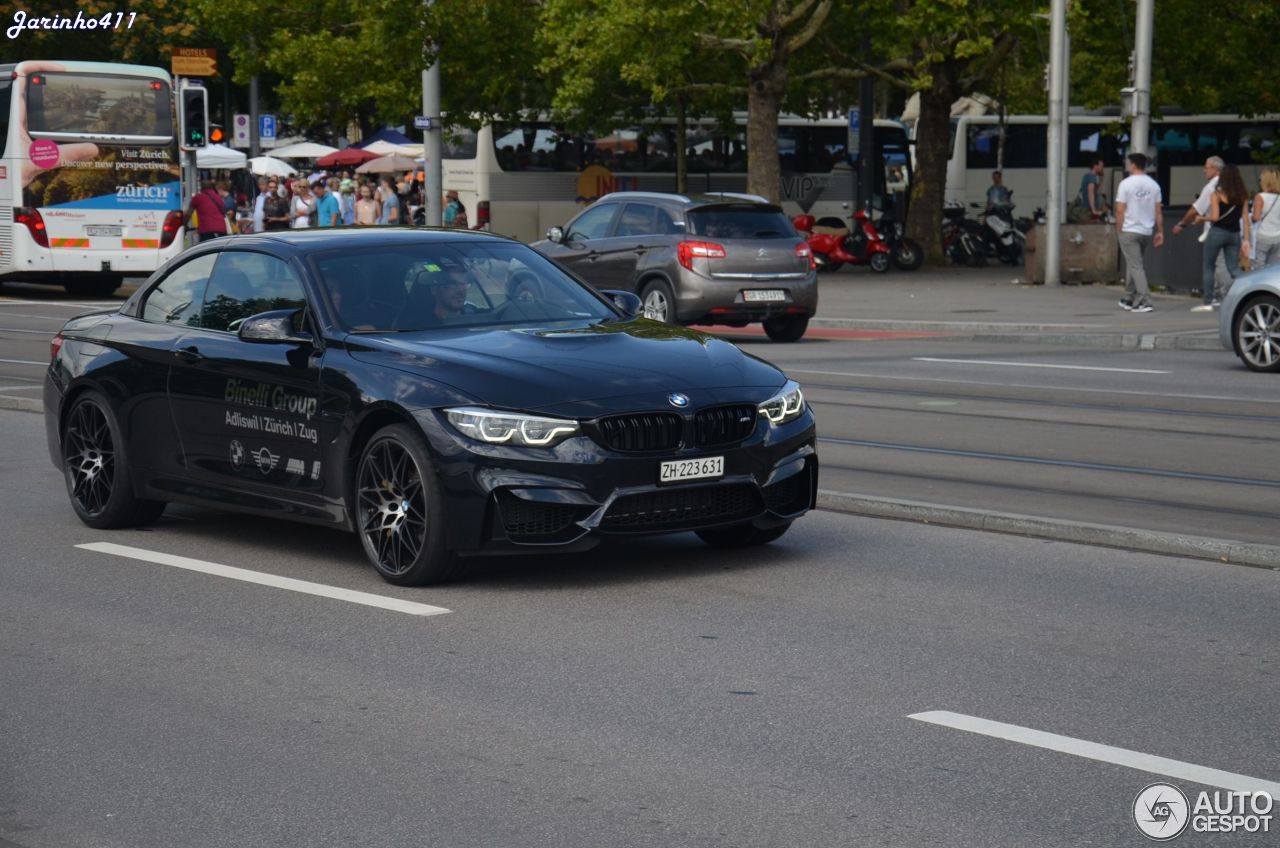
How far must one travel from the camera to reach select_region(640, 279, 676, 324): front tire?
22.0 meters

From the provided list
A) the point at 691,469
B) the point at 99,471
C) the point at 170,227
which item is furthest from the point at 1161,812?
the point at 170,227

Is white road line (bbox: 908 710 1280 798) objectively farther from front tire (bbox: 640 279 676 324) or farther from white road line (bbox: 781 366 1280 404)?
front tire (bbox: 640 279 676 324)

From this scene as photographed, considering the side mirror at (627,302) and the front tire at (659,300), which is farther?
the front tire at (659,300)

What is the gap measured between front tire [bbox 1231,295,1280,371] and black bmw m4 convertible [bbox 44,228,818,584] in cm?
928

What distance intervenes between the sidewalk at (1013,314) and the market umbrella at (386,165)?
19.6 m

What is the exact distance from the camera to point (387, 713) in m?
6.09

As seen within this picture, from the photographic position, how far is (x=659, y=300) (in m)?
22.3

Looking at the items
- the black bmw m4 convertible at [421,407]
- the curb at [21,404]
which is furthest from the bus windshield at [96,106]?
the black bmw m4 convertible at [421,407]

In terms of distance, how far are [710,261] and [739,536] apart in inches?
517

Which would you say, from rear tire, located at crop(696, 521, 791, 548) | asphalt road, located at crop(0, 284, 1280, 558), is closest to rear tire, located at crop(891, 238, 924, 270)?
asphalt road, located at crop(0, 284, 1280, 558)

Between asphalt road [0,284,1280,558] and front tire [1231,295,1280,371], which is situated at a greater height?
front tire [1231,295,1280,371]

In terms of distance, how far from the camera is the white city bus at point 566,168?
44.8 m

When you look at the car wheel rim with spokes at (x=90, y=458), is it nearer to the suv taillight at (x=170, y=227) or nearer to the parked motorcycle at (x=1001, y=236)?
the suv taillight at (x=170, y=227)

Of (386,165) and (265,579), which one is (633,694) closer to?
(265,579)
